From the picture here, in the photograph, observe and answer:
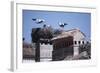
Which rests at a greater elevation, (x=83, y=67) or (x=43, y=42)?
(x=43, y=42)

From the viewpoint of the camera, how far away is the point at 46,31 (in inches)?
57.7

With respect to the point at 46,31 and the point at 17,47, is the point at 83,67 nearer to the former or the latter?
the point at 46,31

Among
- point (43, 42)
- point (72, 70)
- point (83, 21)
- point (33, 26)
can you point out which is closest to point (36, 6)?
point (33, 26)

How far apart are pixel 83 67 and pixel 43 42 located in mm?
373

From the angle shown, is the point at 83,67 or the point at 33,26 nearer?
the point at 33,26

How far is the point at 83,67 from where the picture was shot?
1573mm

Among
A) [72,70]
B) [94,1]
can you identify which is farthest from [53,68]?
[94,1]

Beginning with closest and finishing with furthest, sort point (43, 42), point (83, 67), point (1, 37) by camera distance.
A: 1. point (1, 37)
2. point (43, 42)
3. point (83, 67)

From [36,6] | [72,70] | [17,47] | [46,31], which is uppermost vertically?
[36,6]

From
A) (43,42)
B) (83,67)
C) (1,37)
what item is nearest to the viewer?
(1,37)

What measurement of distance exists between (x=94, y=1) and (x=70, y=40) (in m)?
0.37

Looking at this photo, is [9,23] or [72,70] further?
[72,70]

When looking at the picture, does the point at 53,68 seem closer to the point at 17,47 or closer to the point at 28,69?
the point at 28,69

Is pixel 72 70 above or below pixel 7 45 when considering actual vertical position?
below
